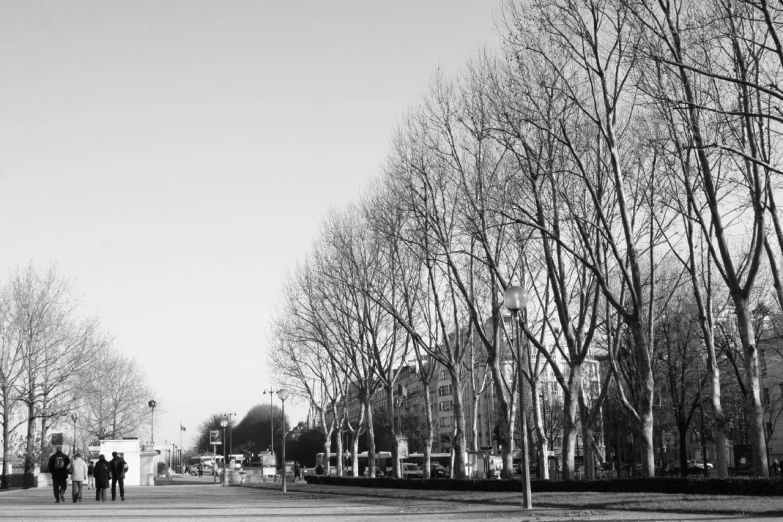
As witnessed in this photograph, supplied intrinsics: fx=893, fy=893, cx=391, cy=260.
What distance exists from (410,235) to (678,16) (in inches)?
571

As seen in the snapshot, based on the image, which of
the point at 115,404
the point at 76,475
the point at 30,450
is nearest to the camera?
the point at 76,475

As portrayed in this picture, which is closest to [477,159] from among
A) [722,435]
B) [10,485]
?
[722,435]

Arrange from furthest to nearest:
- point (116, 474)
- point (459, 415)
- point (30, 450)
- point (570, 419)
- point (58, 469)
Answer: point (30, 450), point (459, 415), point (116, 474), point (58, 469), point (570, 419)

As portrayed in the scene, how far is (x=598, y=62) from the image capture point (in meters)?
22.8

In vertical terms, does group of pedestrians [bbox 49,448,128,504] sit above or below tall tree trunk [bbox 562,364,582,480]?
below

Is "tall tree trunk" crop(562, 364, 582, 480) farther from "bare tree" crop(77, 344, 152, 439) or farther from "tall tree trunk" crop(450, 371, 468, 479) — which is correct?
"bare tree" crop(77, 344, 152, 439)

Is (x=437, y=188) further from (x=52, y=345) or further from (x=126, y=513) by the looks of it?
(x=52, y=345)

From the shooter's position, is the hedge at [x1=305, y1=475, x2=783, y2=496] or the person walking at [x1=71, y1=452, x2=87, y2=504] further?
the person walking at [x1=71, y1=452, x2=87, y2=504]

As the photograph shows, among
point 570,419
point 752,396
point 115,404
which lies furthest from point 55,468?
point 115,404

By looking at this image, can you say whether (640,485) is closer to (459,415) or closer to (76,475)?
(459,415)

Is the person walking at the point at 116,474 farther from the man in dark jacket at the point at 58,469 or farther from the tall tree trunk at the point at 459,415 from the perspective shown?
the tall tree trunk at the point at 459,415

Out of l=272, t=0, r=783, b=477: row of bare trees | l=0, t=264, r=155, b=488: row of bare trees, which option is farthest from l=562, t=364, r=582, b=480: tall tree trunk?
l=0, t=264, r=155, b=488: row of bare trees

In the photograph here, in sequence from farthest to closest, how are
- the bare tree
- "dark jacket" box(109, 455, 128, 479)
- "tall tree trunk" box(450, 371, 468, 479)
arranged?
the bare tree, "tall tree trunk" box(450, 371, 468, 479), "dark jacket" box(109, 455, 128, 479)


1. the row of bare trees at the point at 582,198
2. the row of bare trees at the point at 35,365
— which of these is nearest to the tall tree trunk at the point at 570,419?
the row of bare trees at the point at 582,198
